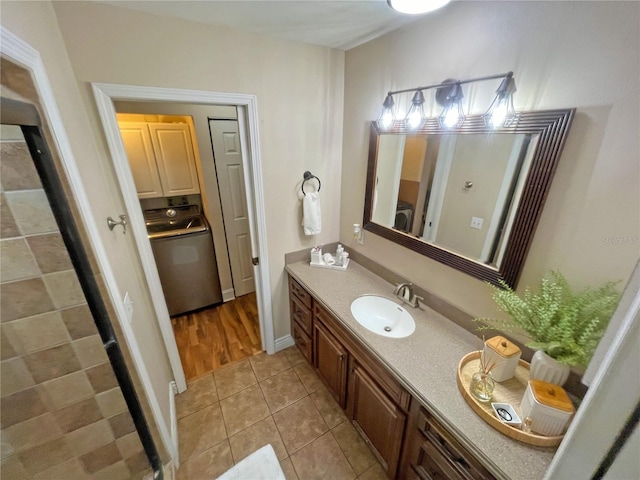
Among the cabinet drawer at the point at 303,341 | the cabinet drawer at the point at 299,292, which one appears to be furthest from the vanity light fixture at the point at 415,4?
the cabinet drawer at the point at 303,341

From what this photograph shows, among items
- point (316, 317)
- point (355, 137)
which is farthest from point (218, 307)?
point (355, 137)

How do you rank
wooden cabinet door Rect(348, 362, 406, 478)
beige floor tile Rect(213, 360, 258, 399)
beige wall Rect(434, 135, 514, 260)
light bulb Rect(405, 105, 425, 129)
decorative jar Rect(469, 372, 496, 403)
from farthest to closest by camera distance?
beige floor tile Rect(213, 360, 258, 399)
light bulb Rect(405, 105, 425, 129)
wooden cabinet door Rect(348, 362, 406, 478)
beige wall Rect(434, 135, 514, 260)
decorative jar Rect(469, 372, 496, 403)

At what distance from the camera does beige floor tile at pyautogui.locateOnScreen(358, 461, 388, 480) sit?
Answer: 4.74 ft

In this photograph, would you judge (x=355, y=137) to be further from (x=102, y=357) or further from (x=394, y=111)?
(x=102, y=357)

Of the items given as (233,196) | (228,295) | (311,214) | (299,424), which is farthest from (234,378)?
(233,196)

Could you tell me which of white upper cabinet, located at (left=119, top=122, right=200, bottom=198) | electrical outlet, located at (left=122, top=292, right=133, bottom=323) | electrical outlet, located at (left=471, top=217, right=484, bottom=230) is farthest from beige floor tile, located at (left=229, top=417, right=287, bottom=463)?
white upper cabinet, located at (left=119, top=122, right=200, bottom=198)

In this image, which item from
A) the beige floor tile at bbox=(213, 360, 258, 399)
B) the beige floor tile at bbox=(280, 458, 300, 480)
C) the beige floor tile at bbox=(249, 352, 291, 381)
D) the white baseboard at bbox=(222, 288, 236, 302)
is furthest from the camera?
the white baseboard at bbox=(222, 288, 236, 302)

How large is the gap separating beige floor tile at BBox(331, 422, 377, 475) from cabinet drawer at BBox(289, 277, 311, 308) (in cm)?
83

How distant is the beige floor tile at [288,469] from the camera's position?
57.1 inches

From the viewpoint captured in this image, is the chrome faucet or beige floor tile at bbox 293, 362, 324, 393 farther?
beige floor tile at bbox 293, 362, 324, 393

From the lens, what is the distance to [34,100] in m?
0.79

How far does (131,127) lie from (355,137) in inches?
80.6

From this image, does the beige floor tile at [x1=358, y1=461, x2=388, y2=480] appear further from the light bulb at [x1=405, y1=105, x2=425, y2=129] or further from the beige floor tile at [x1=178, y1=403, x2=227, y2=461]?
the light bulb at [x1=405, y1=105, x2=425, y2=129]

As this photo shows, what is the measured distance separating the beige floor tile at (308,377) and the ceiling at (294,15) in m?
2.34
